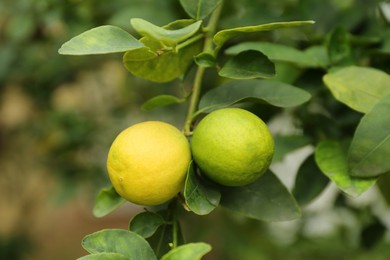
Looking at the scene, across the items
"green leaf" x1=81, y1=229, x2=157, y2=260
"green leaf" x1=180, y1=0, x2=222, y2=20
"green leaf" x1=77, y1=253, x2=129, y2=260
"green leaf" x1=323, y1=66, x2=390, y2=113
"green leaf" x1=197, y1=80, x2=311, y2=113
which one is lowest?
"green leaf" x1=81, y1=229, x2=157, y2=260

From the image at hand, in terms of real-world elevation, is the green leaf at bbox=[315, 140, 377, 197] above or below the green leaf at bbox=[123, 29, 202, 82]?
below

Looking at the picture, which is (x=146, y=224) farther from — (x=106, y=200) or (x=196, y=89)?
(x=196, y=89)

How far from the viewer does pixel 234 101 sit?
0.63 m

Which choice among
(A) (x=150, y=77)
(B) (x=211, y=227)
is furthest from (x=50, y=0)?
(B) (x=211, y=227)

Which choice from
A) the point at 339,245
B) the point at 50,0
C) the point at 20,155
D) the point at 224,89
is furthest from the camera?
the point at 20,155

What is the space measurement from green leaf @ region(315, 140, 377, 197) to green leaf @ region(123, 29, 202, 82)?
19cm

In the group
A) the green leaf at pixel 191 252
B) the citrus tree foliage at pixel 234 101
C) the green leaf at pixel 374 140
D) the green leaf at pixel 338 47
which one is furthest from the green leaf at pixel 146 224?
the green leaf at pixel 338 47

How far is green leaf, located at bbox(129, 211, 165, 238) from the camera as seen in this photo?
0.60 metres

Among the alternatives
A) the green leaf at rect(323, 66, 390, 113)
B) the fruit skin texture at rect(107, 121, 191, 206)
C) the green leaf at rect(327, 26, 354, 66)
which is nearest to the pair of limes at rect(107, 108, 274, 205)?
the fruit skin texture at rect(107, 121, 191, 206)

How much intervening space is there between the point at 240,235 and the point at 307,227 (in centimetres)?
21

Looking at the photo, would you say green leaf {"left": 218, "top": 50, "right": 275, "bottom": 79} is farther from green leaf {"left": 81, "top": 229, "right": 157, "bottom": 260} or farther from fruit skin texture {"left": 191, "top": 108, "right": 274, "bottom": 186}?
green leaf {"left": 81, "top": 229, "right": 157, "bottom": 260}

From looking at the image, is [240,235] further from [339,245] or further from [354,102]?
[354,102]

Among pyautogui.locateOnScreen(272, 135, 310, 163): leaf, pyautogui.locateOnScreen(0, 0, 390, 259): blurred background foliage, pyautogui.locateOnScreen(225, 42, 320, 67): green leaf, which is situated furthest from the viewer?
pyautogui.locateOnScreen(0, 0, 390, 259): blurred background foliage

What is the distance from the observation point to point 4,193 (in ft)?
6.79
